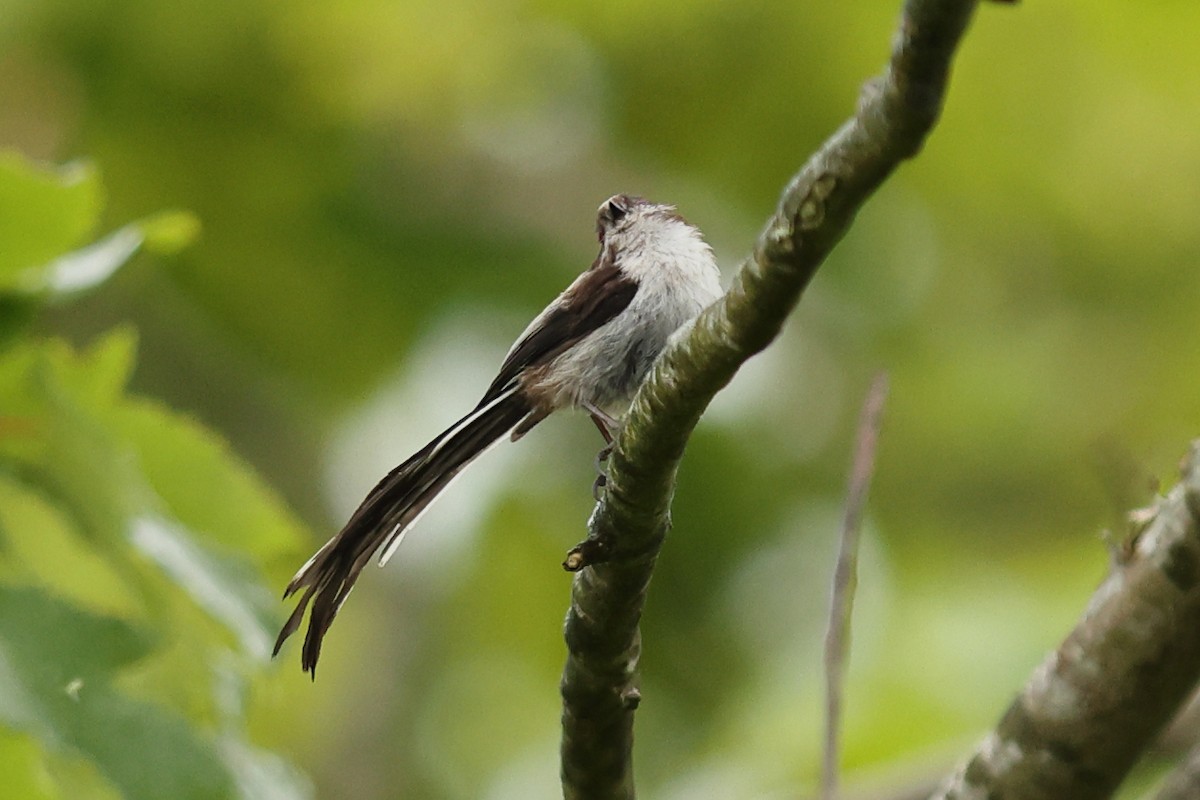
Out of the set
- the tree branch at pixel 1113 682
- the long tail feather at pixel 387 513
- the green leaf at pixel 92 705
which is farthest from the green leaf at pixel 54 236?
the tree branch at pixel 1113 682

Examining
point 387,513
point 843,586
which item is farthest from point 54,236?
point 843,586

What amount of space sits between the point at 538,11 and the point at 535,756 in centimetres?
470

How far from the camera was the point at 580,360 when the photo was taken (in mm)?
3598

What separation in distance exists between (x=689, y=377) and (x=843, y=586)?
1.18 metres

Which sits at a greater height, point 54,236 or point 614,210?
point 614,210

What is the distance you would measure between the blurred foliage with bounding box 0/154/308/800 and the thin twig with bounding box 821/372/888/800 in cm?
125

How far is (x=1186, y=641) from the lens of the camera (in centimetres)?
295

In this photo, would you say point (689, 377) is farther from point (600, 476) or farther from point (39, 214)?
point (39, 214)

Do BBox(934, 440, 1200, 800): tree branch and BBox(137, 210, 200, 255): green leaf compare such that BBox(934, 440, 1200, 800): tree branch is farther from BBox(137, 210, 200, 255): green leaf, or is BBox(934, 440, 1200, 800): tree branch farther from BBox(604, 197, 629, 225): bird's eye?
BBox(137, 210, 200, 255): green leaf

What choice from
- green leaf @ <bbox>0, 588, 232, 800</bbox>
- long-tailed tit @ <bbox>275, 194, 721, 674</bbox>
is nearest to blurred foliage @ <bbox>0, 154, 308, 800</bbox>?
green leaf @ <bbox>0, 588, 232, 800</bbox>

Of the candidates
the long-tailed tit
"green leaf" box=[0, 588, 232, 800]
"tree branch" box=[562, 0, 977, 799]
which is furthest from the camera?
the long-tailed tit

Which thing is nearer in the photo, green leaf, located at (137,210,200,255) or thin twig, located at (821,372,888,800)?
thin twig, located at (821,372,888,800)

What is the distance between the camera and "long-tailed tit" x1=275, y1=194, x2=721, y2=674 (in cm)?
326

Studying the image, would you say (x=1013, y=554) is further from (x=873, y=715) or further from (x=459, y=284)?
(x=459, y=284)
